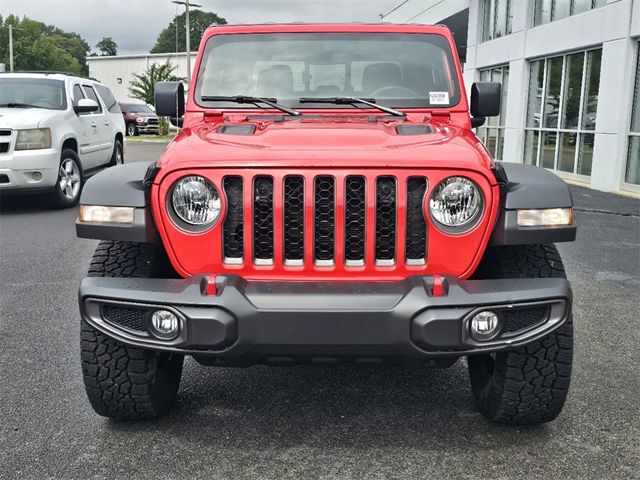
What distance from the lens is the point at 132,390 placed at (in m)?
3.11

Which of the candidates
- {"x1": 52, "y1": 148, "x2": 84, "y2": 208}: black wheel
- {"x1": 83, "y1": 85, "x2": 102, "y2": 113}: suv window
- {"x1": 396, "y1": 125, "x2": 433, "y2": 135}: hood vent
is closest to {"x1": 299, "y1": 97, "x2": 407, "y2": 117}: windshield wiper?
{"x1": 396, "y1": 125, "x2": 433, "y2": 135}: hood vent

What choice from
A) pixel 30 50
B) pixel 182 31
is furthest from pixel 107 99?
pixel 182 31

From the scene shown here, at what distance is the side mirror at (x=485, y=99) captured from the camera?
4340 millimetres

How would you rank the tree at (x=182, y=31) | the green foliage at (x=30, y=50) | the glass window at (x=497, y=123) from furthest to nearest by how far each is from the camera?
1. the tree at (x=182, y=31)
2. the green foliage at (x=30, y=50)
3. the glass window at (x=497, y=123)

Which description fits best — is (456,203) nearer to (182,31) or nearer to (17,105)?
(17,105)

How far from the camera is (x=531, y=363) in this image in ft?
9.89

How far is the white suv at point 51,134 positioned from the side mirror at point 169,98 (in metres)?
5.65

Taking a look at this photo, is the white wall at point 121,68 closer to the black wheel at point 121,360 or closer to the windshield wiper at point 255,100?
the windshield wiper at point 255,100

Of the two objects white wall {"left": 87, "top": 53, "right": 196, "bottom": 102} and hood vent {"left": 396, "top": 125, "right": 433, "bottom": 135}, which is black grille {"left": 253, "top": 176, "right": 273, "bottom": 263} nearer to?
hood vent {"left": 396, "top": 125, "right": 433, "bottom": 135}

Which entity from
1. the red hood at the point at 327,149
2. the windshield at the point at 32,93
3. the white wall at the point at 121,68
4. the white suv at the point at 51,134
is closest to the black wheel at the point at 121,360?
the red hood at the point at 327,149

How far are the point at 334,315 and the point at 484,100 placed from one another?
88.5 inches

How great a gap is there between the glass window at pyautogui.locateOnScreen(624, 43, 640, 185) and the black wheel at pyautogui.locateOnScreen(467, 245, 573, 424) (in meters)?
10.5

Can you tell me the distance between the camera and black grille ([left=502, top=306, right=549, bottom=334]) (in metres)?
2.75

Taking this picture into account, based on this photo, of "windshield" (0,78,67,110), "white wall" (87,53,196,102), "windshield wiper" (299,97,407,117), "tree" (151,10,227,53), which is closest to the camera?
"windshield wiper" (299,97,407,117)
